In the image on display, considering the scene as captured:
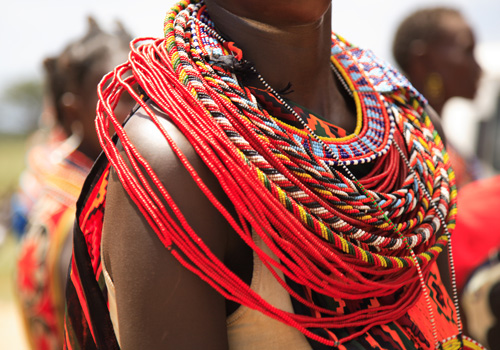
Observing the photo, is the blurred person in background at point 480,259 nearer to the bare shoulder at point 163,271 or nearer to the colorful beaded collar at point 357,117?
the colorful beaded collar at point 357,117

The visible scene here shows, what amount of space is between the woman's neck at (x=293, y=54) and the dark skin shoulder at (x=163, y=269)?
0.31 metres

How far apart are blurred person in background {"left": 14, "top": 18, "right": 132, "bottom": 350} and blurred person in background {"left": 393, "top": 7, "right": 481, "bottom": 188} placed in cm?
220

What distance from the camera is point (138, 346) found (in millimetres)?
1136

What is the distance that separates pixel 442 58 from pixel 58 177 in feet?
9.47

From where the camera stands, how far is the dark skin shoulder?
1128 mm

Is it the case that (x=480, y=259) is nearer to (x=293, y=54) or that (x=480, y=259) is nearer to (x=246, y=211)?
(x=293, y=54)

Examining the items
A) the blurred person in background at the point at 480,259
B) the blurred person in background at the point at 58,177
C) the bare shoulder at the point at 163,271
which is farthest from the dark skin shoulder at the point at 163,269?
the blurred person in background at the point at 58,177

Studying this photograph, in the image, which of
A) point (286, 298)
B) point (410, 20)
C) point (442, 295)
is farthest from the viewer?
point (410, 20)

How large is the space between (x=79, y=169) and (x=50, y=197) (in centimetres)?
33

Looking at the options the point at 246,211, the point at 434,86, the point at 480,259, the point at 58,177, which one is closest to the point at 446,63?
the point at 434,86

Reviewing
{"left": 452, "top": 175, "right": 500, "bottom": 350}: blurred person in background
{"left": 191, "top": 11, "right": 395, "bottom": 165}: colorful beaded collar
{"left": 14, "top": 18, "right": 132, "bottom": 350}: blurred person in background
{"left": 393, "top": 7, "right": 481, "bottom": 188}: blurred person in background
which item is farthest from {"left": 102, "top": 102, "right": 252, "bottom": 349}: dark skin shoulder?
{"left": 393, "top": 7, "right": 481, "bottom": 188}: blurred person in background

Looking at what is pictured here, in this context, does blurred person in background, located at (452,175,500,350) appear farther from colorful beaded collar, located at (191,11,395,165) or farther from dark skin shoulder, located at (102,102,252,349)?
dark skin shoulder, located at (102,102,252,349)

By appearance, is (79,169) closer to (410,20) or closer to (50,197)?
(50,197)

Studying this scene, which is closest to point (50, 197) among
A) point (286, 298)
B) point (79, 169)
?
point (79, 169)
